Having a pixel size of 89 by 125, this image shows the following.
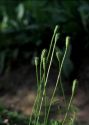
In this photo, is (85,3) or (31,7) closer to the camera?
(85,3)

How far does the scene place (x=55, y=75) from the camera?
19.4 ft

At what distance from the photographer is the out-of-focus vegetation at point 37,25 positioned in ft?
21.1

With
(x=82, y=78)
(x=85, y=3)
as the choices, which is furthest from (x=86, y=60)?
(x=85, y=3)

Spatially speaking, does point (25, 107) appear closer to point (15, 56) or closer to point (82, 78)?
point (82, 78)

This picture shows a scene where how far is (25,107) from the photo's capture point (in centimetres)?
583

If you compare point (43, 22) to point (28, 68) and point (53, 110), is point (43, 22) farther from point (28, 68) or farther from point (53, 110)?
point (53, 110)

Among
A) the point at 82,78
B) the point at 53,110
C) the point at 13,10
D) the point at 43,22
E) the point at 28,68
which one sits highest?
the point at 13,10

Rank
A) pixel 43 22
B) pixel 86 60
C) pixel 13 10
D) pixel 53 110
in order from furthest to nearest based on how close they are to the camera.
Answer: pixel 13 10
pixel 43 22
pixel 86 60
pixel 53 110

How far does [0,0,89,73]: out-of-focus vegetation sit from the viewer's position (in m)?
6.42

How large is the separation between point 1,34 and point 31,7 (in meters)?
0.58

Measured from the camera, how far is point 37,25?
677 centimetres

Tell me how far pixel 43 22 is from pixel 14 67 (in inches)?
30.5

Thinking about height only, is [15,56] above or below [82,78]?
above

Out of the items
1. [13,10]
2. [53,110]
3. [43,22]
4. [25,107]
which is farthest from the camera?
[13,10]
